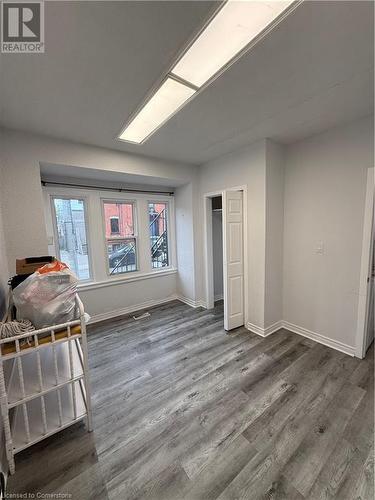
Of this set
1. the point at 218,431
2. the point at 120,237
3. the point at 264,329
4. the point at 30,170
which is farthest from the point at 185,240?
the point at 218,431

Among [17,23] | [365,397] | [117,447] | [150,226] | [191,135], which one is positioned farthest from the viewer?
[150,226]

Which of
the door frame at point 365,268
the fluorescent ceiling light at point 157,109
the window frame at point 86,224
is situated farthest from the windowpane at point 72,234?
the door frame at point 365,268

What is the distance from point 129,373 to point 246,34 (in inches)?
114

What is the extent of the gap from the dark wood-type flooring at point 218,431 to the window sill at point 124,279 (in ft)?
3.57

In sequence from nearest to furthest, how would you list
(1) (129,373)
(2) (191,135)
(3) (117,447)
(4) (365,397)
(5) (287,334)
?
(3) (117,447)
(4) (365,397)
(1) (129,373)
(2) (191,135)
(5) (287,334)

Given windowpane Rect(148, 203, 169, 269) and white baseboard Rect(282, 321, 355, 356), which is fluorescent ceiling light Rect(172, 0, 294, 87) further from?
white baseboard Rect(282, 321, 355, 356)

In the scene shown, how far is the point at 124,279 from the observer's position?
3.58 m

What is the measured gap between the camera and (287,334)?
2.80 m

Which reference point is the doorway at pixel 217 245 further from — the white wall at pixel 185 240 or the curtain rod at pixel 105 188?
the curtain rod at pixel 105 188

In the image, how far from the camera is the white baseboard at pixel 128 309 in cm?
336

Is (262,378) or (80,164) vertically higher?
(80,164)

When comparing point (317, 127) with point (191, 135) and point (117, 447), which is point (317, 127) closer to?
point (191, 135)

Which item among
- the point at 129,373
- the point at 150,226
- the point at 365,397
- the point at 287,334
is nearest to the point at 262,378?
the point at 365,397
